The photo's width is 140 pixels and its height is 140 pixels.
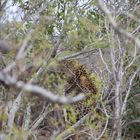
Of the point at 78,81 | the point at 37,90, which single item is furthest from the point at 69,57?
the point at 37,90

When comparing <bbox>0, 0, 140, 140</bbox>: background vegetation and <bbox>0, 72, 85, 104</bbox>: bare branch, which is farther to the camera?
<bbox>0, 0, 140, 140</bbox>: background vegetation

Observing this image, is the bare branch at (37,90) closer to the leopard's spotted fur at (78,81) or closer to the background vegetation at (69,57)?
the background vegetation at (69,57)

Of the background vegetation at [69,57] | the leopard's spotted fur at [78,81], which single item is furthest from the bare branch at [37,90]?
the leopard's spotted fur at [78,81]

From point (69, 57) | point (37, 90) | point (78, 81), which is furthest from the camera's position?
point (78, 81)

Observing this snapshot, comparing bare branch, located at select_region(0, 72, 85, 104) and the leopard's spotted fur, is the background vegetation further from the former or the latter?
bare branch, located at select_region(0, 72, 85, 104)

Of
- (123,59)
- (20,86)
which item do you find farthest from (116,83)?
(20,86)

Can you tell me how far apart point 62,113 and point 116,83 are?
1018mm

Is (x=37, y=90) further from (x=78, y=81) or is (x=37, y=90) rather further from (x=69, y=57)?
(x=78, y=81)

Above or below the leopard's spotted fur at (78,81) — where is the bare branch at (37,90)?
above

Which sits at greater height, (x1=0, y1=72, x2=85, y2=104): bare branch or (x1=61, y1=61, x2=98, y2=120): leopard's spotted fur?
(x1=0, y1=72, x2=85, y2=104): bare branch

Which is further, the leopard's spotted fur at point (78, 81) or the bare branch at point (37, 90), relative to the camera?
the leopard's spotted fur at point (78, 81)

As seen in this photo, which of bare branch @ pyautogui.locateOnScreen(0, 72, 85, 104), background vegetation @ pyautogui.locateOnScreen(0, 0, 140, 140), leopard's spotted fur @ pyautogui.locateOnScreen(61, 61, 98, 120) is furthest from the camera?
leopard's spotted fur @ pyautogui.locateOnScreen(61, 61, 98, 120)

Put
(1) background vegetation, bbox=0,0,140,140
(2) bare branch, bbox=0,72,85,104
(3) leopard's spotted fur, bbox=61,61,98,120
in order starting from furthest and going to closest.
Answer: (3) leopard's spotted fur, bbox=61,61,98,120 → (1) background vegetation, bbox=0,0,140,140 → (2) bare branch, bbox=0,72,85,104

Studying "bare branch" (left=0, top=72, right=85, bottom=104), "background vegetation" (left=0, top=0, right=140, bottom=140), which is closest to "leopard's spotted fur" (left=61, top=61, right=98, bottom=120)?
"background vegetation" (left=0, top=0, right=140, bottom=140)
